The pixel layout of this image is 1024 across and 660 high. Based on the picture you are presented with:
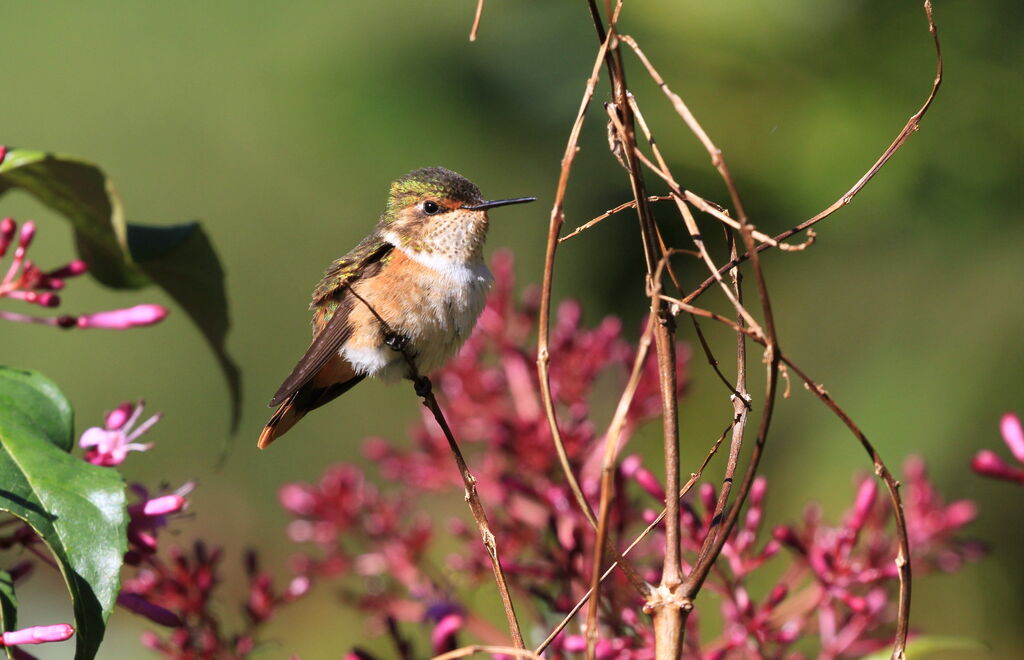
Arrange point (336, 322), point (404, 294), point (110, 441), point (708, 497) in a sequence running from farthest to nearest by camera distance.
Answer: point (404, 294), point (336, 322), point (708, 497), point (110, 441)

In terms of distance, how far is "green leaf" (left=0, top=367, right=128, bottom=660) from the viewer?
189cm

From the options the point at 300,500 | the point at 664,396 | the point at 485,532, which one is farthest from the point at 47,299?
the point at 664,396

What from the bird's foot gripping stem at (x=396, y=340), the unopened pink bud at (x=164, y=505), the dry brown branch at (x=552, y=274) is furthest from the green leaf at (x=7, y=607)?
the bird's foot gripping stem at (x=396, y=340)

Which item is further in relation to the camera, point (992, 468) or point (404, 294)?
point (404, 294)

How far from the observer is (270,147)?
13391 millimetres

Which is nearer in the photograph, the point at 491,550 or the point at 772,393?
the point at 772,393

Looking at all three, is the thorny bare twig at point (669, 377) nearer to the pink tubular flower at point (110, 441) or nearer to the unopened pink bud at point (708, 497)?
the unopened pink bud at point (708, 497)

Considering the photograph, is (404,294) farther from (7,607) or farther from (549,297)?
(549,297)

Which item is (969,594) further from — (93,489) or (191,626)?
(93,489)

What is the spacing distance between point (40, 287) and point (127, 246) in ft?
0.82

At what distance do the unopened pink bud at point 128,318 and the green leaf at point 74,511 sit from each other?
2.17 feet

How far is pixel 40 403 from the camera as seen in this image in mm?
2145

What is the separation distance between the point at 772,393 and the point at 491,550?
484 mm

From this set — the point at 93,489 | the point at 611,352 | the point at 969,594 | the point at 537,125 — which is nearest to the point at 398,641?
the point at 93,489
